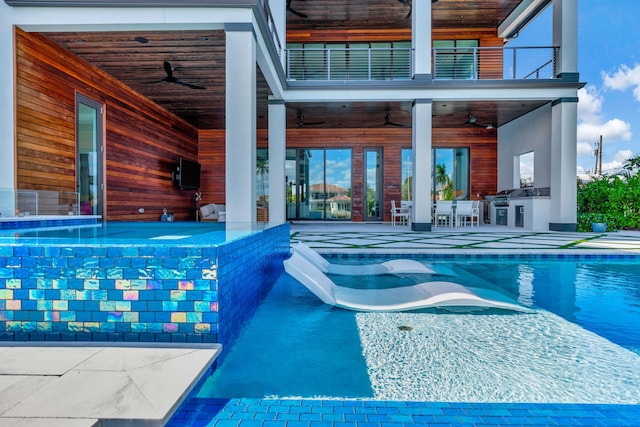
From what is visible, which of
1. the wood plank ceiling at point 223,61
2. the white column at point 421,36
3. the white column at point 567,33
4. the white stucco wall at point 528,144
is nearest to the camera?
the wood plank ceiling at point 223,61

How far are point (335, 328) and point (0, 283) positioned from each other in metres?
1.79

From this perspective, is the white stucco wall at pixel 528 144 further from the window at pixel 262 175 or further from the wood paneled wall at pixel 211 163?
the wood paneled wall at pixel 211 163

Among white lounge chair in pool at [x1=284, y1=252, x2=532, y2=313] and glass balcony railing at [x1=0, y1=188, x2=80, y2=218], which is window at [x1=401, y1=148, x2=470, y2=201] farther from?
glass balcony railing at [x1=0, y1=188, x2=80, y2=218]

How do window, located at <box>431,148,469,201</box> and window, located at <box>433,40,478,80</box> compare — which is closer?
window, located at <box>433,40,478,80</box>

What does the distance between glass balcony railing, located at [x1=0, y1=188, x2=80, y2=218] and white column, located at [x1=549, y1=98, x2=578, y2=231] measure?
9.45 m

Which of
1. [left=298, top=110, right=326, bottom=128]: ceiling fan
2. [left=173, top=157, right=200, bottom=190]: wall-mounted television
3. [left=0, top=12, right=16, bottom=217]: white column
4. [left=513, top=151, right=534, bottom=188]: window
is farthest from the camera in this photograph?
[left=513, top=151, right=534, bottom=188]: window

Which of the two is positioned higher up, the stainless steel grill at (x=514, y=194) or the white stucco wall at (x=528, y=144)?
the white stucco wall at (x=528, y=144)

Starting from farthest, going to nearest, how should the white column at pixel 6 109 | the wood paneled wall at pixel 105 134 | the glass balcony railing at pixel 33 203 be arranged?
1. the wood paneled wall at pixel 105 134
2. the white column at pixel 6 109
3. the glass balcony railing at pixel 33 203

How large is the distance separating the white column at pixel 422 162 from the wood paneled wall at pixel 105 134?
5.96m

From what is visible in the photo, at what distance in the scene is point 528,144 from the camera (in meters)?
10.2

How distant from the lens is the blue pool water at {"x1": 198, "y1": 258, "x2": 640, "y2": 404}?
5.22 ft

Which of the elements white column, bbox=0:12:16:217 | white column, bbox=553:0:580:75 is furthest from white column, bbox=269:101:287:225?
white column, bbox=553:0:580:75

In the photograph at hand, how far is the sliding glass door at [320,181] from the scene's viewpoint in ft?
40.4

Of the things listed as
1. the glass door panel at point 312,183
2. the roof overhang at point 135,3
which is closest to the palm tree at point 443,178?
the glass door panel at point 312,183
